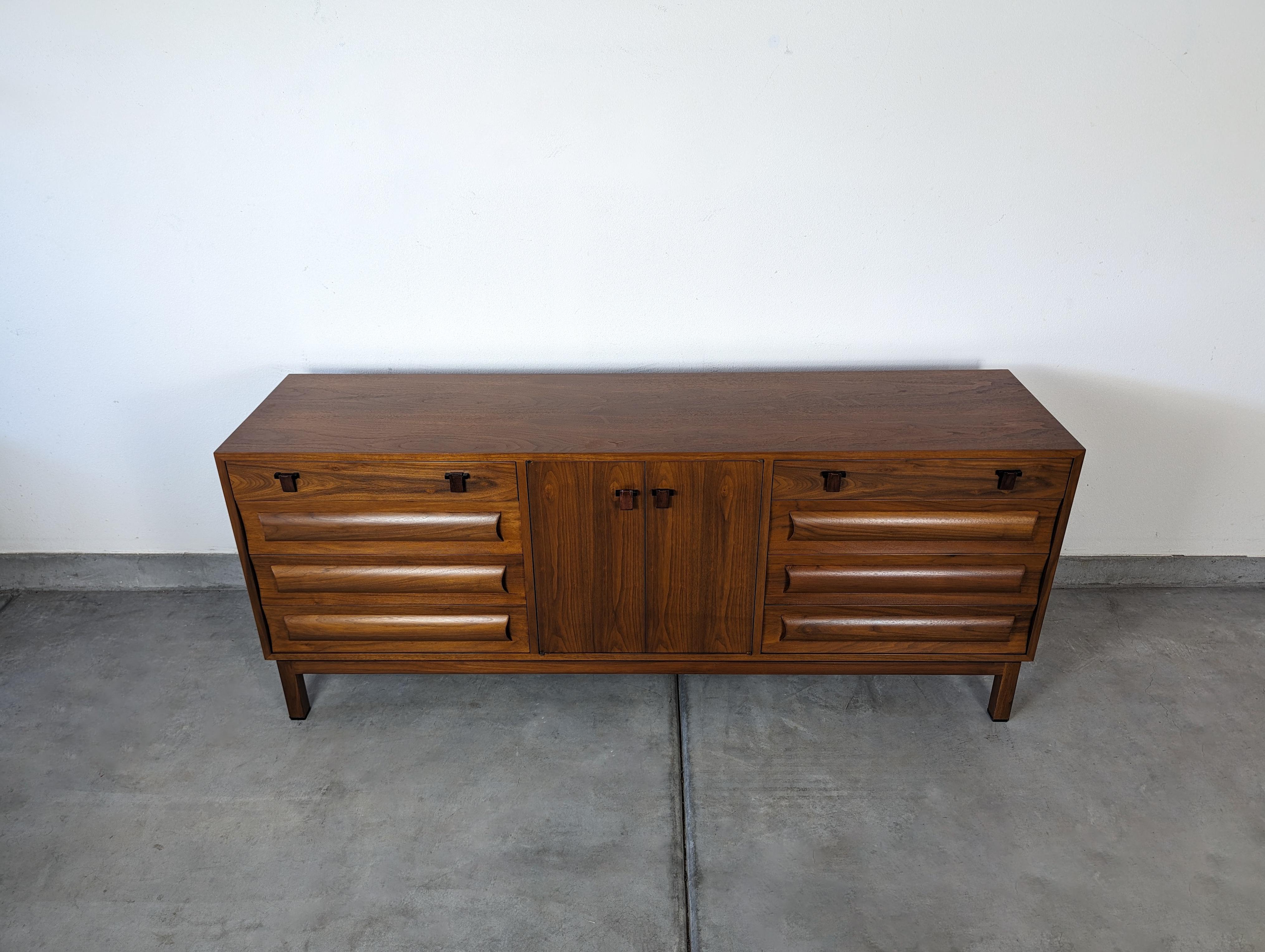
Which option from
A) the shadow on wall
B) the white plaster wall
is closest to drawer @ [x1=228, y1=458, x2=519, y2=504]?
the white plaster wall

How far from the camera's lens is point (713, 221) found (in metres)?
2.19

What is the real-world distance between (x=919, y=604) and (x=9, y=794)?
7.26 ft

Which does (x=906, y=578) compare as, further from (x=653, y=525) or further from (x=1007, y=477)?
(x=653, y=525)

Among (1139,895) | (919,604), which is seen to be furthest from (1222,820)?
(919,604)

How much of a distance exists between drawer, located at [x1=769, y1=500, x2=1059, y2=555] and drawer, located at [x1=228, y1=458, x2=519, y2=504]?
63 cm

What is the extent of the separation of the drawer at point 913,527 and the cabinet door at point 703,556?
85 millimetres

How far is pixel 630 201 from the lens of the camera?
2164mm

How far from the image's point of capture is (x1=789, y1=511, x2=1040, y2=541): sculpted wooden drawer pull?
6.30 feet

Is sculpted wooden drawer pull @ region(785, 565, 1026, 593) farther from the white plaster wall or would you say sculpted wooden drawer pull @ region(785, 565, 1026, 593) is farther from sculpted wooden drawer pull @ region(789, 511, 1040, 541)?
the white plaster wall

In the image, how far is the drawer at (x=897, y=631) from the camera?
2057 mm

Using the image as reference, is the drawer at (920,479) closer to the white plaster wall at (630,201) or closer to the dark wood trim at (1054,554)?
the dark wood trim at (1054,554)

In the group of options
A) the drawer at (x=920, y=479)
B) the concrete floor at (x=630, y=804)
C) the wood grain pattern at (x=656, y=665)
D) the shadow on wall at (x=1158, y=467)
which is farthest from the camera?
the shadow on wall at (x=1158, y=467)

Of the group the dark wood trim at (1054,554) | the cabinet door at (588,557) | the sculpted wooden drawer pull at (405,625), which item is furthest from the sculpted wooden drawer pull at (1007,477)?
the sculpted wooden drawer pull at (405,625)

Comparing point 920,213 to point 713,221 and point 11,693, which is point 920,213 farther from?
point 11,693
